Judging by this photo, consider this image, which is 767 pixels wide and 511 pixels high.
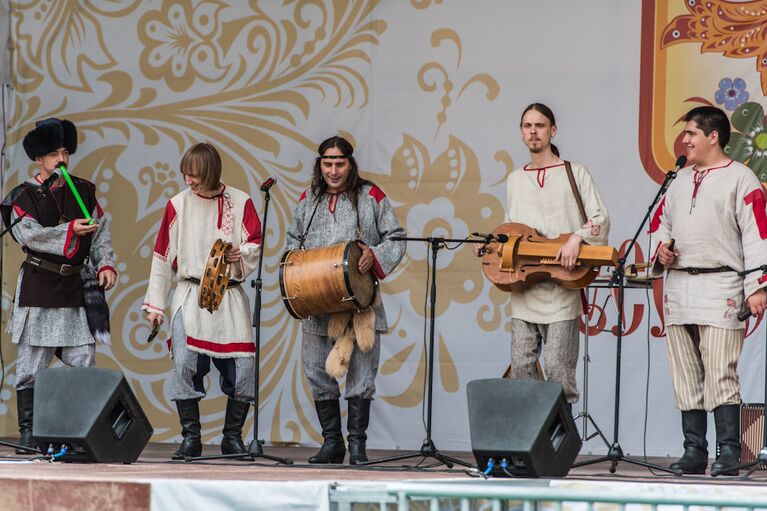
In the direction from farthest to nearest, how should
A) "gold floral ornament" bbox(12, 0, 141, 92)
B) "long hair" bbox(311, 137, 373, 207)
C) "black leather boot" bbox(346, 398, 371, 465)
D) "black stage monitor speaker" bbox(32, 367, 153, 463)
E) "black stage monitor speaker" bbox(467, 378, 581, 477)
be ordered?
"gold floral ornament" bbox(12, 0, 141, 92) → "long hair" bbox(311, 137, 373, 207) → "black leather boot" bbox(346, 398, 371, 465) → "black stage monitor speaker" bbox(32, 367, 153, 463) → "black stage monitor speaker" bbox(467, 378, 581, 477)

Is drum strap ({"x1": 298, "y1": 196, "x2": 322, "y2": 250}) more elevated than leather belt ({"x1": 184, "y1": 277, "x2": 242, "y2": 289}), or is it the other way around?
drum strap ({"x1": 298, "y1": 196, "x2": 322, "y2": 250})

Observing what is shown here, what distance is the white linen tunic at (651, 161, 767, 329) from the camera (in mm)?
5094

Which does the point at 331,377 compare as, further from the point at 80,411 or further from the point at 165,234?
the point at 80,411

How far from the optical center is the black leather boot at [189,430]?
571 cm

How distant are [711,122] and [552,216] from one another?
2.69 feet

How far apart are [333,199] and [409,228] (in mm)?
1193

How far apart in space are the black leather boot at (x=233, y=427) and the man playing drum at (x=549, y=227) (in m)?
1.44

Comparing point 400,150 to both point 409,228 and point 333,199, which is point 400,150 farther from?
point 333,199

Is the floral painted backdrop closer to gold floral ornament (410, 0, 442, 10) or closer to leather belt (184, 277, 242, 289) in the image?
gold floral ornament (410, 0, 442, 10)

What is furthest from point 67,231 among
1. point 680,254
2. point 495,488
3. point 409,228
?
point 495,488

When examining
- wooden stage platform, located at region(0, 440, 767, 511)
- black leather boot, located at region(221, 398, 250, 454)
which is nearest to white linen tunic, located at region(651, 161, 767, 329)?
wooden stage platform, located at region(0, 440, 767, 511)

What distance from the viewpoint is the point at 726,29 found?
6.49 meters

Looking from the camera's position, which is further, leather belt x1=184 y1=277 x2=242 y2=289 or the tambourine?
leather belt x1=184 y1=277 x2=242 y2=289

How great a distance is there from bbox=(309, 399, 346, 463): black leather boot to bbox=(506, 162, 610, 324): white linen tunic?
1.05 metres
